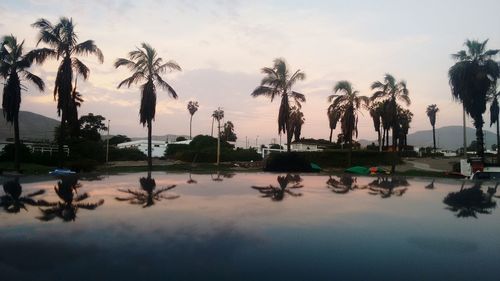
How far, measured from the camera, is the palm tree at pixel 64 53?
24.7m

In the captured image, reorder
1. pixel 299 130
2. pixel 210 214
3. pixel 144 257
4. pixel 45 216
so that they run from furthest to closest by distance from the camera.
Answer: pixel 299 130, pixel 210 214, pixel 45 216, pixel 144 257

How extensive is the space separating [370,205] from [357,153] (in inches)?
1488

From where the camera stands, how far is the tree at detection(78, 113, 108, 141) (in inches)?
2550

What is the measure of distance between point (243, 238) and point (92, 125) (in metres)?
66.7

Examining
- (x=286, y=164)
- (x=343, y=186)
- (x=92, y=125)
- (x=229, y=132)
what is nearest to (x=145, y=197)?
(x=343, y=186)

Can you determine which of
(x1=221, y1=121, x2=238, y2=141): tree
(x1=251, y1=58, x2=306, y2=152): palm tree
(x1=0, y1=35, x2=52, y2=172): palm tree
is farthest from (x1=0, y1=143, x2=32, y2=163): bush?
(x1=221, y1=121, x2=238, y2=141): tree

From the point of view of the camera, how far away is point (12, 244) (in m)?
6.09

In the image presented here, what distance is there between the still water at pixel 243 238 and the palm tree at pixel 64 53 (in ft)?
Answer: 53.9

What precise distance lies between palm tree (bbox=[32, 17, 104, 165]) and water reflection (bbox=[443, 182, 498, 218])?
73.6ft

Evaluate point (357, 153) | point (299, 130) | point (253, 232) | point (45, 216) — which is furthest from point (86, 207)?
point (299, 130)

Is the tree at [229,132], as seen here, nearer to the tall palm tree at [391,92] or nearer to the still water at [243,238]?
the tall palm tree at [391,92]

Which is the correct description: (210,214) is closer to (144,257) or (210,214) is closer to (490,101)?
(144,257)

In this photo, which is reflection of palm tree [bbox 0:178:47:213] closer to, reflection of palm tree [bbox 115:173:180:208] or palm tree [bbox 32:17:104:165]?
reflection of palm tree [bbox 115:173:180:208]

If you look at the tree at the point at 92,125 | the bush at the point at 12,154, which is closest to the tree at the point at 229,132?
the tree at the point at 92,125
